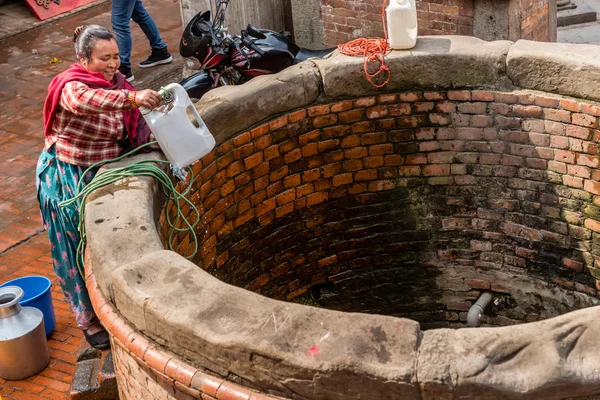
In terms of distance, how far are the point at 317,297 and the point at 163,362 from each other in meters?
2.65

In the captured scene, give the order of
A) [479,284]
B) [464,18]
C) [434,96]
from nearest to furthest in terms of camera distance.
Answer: [434,96] < [479,284] < [464,18]

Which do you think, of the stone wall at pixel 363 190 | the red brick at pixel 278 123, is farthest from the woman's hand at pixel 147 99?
the red brick at pixel 278 123

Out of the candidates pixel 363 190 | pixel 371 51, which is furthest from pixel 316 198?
pixel 371 51

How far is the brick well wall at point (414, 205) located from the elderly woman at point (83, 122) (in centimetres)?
53

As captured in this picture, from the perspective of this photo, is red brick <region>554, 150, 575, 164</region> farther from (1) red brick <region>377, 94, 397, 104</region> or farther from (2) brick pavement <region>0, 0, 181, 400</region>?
(2) brick pavement <region>0, 0, 181, 400</region>

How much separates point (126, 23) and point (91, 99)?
16.2 feet

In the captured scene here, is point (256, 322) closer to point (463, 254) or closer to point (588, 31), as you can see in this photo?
point (463, 254)

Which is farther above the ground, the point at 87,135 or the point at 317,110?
the point at 87,135

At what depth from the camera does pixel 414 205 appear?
5504 mm

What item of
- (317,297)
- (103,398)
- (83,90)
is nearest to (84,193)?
(83,90)

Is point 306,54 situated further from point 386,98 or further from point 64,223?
point 64,223

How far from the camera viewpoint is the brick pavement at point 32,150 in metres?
5.40

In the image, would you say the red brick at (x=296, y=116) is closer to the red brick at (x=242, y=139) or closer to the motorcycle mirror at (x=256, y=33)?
the red brick at (x=242, y=139)

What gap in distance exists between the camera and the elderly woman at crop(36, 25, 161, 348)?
4078 mm
